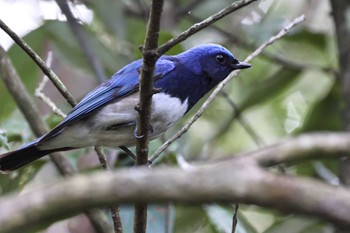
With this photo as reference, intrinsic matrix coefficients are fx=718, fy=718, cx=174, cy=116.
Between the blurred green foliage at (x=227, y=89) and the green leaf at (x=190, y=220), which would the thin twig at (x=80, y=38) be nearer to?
the blurred green foliage at (x=227, y=89)

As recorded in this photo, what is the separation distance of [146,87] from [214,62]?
67.9 inches

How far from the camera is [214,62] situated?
14.2 ft

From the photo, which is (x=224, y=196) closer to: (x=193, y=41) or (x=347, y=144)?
(x=347, y=144)

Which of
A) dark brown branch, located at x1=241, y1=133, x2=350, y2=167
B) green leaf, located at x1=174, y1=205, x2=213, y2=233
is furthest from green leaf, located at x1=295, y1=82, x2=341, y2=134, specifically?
dark brown branch, located at x1=241, y1=133, x2=350, y2=167

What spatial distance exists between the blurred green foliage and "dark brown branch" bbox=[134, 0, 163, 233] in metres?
1.08

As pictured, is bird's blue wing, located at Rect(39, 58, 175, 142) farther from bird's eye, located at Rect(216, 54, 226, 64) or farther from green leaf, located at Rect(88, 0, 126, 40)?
green leaf, located at Rect(88, 0, 126, 40)

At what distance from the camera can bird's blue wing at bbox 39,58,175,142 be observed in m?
3.77

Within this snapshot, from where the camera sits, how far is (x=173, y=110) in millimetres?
3791

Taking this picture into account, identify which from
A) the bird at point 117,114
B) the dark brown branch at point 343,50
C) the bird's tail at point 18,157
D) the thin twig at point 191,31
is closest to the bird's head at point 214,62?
the bird at point 117,114

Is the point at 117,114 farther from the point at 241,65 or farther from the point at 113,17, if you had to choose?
the point at 113,17

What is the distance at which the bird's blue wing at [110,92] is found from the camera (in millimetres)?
3774

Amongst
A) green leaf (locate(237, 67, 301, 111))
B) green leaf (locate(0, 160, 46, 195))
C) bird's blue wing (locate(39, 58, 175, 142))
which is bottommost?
green leaf (locate(237, 67, 301, 111))

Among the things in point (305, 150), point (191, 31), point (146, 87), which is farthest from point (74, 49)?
point (305, 150)

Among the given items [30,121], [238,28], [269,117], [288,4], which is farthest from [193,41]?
[30,121]
